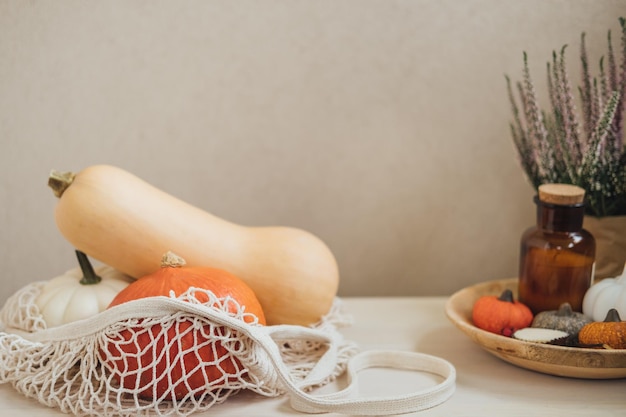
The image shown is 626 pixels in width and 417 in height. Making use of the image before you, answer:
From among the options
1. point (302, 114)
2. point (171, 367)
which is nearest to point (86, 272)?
point (171, 367)

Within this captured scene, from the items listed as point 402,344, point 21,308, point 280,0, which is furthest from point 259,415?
point 280,0

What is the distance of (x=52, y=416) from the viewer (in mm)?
693

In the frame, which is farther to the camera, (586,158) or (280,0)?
(280,0)

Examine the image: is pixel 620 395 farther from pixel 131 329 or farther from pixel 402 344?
pixel 131 329

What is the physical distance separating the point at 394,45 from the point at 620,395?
64 cm

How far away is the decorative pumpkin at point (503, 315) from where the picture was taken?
84cm

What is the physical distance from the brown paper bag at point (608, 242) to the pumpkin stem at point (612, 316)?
198mm

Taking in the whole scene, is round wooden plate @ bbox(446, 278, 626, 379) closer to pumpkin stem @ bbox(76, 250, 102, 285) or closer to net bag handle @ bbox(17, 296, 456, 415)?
net bag handle @ bbox(17, 296, 456, 415)

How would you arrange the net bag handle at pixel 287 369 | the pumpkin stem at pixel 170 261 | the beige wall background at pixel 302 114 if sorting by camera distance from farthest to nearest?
the beige wall background at pixel 302 114, the pumpkin stem at pixel 170 261, the net bag handle at pixel 287 369

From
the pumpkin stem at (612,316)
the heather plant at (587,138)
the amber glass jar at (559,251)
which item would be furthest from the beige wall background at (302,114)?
the pumpkin stem at (612,316)

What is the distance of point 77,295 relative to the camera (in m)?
0.84

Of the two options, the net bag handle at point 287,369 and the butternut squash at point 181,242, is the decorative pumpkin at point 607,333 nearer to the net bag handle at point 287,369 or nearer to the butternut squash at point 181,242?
the net bag handle at point 287,369

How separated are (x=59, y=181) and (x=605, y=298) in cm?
76

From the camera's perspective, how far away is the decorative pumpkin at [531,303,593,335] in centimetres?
80
